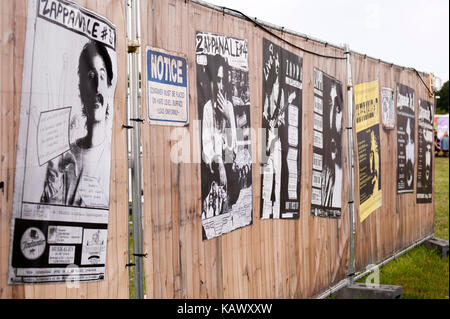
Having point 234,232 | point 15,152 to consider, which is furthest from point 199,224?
point 15,152

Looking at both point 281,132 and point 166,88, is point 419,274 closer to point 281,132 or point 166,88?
point 281,132

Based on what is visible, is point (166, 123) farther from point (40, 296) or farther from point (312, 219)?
point (312, 219)

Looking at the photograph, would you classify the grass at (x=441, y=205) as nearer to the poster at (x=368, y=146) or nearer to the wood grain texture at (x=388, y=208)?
the wood grain texture at (x=388, y=208)

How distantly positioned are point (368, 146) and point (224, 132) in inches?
147

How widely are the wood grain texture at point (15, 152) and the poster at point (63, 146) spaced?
4 centimetres

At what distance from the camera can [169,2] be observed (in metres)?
4.57

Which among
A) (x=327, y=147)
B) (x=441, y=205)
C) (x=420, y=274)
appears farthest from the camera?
(x=441, y=205)

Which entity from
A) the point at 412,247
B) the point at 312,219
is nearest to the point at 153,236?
the point at 312,219

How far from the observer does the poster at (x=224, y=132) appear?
195 inches

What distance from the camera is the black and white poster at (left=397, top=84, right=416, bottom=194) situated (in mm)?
9672

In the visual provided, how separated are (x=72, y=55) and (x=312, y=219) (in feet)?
12.2

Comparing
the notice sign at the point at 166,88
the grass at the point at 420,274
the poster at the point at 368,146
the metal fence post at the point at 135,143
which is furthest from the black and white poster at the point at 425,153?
the metal fence post at the point at 135,143

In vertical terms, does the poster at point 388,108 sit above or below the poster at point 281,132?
above

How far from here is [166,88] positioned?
4.53 m
